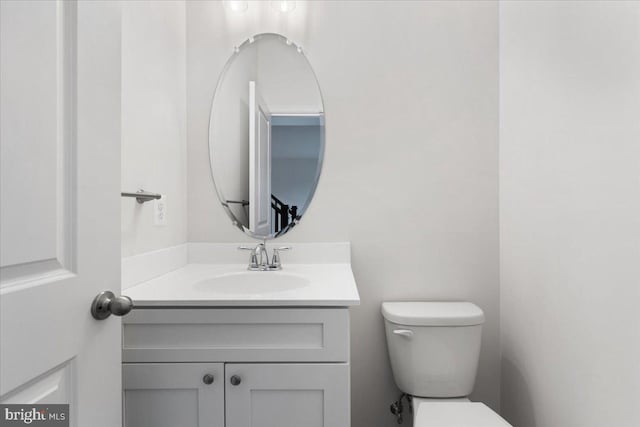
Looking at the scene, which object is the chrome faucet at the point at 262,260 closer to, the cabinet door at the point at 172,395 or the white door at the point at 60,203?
the cabinet door at the point at 172,395

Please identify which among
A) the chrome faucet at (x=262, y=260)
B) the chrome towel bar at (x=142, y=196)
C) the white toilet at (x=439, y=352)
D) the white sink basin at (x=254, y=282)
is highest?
the chrome towel bar at (x=142, y=196)

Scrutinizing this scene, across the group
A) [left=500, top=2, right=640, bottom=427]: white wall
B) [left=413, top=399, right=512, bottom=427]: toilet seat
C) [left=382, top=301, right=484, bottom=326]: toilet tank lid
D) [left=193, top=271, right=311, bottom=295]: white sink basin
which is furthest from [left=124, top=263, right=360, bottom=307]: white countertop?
[left=500, top=2, right=640, bottom=427]: white wall

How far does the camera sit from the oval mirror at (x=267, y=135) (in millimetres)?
1773

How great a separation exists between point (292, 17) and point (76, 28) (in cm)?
125

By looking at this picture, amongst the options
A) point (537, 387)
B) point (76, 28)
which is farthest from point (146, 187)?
point (537, 387)

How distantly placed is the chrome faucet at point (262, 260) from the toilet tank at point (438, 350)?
0.53 metres

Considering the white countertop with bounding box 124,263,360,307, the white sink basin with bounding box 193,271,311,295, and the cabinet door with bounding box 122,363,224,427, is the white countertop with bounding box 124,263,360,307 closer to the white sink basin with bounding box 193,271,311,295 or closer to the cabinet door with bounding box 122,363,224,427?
the white sink basin with bounding box 193,271,311,295

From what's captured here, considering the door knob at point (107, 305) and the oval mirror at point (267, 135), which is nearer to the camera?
the door knob at point (107, 305)

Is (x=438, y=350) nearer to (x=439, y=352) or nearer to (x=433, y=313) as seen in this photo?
(x=439, y=352)

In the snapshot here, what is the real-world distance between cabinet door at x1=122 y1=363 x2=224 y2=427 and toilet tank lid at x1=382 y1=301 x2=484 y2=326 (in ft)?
2.47

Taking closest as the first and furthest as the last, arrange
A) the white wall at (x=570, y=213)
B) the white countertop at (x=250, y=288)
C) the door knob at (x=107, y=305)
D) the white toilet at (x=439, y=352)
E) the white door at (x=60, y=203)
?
the white door at (x=60, y=203)
the door knob at (x=107, y=305)
the white wall at (x=570, y=213)
the white countertop at (x=250, y=288)
the white toilet at (x=439, y=352)

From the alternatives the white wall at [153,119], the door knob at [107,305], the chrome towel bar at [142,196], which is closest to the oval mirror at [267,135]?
the white wall at [153,119]

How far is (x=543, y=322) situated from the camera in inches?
55.9

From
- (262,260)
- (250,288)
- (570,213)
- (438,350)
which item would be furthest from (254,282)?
(570,213)
